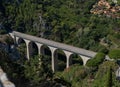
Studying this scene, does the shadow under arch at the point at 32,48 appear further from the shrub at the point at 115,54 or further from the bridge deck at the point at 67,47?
the shrub at the point at 115,54

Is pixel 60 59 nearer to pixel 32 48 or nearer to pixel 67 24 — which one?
pixel 32 48

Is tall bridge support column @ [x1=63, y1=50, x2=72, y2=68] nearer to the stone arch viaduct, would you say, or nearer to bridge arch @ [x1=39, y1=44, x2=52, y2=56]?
the stone arch viaduct

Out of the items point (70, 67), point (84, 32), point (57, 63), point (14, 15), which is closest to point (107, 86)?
point (70, 67)

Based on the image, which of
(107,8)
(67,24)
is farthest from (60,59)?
(107,8)

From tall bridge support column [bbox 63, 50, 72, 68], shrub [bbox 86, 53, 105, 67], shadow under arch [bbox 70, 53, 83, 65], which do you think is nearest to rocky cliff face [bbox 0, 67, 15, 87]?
shrub [bbox 86, 53, 105, 67]

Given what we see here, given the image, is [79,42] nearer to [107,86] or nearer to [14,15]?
[14,15]

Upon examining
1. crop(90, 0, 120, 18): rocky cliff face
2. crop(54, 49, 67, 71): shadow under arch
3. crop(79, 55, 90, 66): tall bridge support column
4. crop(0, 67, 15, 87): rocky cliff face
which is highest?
crop(0, 67, 15, 87): rocky cliff face
